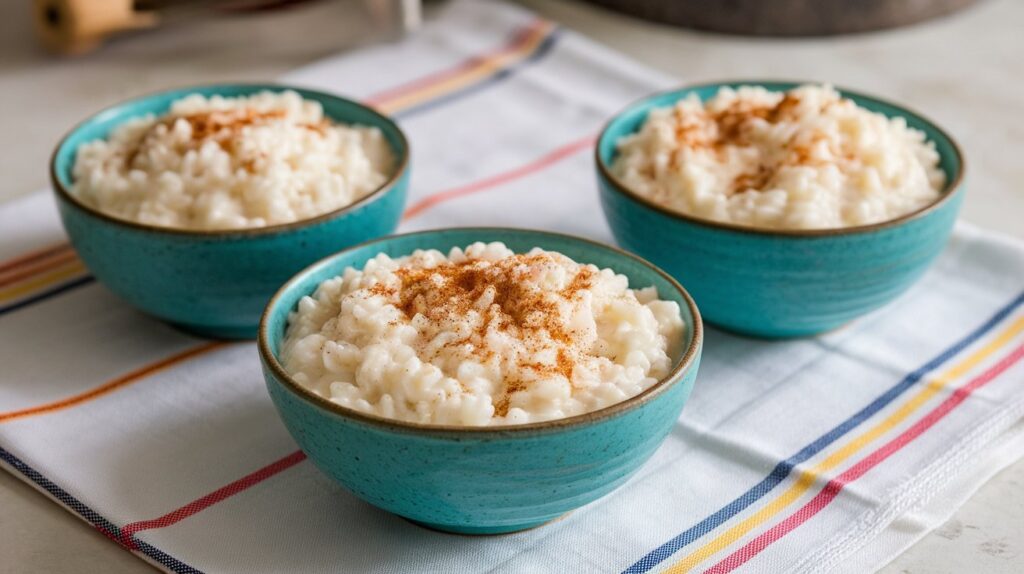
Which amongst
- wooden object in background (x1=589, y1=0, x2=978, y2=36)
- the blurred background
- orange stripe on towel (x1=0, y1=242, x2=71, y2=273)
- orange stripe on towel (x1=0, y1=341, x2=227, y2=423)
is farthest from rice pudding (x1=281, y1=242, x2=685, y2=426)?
wooden object in background (x1=589, y1=0, x2=978, y2=36)

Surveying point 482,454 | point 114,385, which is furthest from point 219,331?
point 482,454

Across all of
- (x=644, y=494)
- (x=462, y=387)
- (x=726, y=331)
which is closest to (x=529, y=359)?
(x=462, y=387)

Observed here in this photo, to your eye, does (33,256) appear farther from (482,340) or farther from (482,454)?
(482,454)

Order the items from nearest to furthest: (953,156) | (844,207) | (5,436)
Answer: (5,436) < (844,207) < (953,156)

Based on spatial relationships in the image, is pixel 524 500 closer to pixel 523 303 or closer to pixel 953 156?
pixel 523 303

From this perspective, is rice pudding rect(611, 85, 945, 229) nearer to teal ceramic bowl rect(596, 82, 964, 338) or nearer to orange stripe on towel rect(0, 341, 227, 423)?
teal ceramic bowl rect(596, 82, 964, 338)

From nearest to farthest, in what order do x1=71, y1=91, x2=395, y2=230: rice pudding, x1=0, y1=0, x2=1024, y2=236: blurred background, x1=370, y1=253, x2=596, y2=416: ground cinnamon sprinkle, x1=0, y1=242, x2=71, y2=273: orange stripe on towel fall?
x1=370, y1=253, x2=596, y2=416: ground cinnamon sprinkle < x1=71, y1=91, x2=395, y2=230: rice pudding < x1=0, y1=242, x2=71, y2=273: orange stripe on towel < x1=0, y1=0, x2=1024, y2=236: blurred background

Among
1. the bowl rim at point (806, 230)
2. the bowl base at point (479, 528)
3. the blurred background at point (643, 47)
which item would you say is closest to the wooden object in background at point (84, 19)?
the blurred background at point (643, 47)
